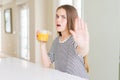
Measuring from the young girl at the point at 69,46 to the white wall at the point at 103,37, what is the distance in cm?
140

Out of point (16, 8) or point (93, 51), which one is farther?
point (16, 8)

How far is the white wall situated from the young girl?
1.40 metres

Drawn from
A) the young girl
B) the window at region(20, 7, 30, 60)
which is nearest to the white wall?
the young girl

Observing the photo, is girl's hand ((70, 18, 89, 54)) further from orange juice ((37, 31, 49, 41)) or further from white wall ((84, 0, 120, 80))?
white wall ((84, 0, 120, 80))

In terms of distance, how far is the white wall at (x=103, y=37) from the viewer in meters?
2.71

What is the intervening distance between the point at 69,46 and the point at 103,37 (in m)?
1.55

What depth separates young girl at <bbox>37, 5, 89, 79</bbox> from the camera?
1203mm

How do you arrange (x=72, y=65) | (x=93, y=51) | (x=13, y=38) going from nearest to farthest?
(x=72, y=65)
(x=93, y=51)
(x=13, y=38)

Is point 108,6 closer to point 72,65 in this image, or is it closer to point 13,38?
point 72,65

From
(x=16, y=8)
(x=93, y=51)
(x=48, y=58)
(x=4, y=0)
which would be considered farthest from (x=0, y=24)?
(x=48, y=58)

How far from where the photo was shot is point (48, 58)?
1522 mm

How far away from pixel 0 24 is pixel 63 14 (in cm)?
827

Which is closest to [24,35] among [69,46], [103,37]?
→ [103,37]

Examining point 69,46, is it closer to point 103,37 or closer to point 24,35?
point 103,37
